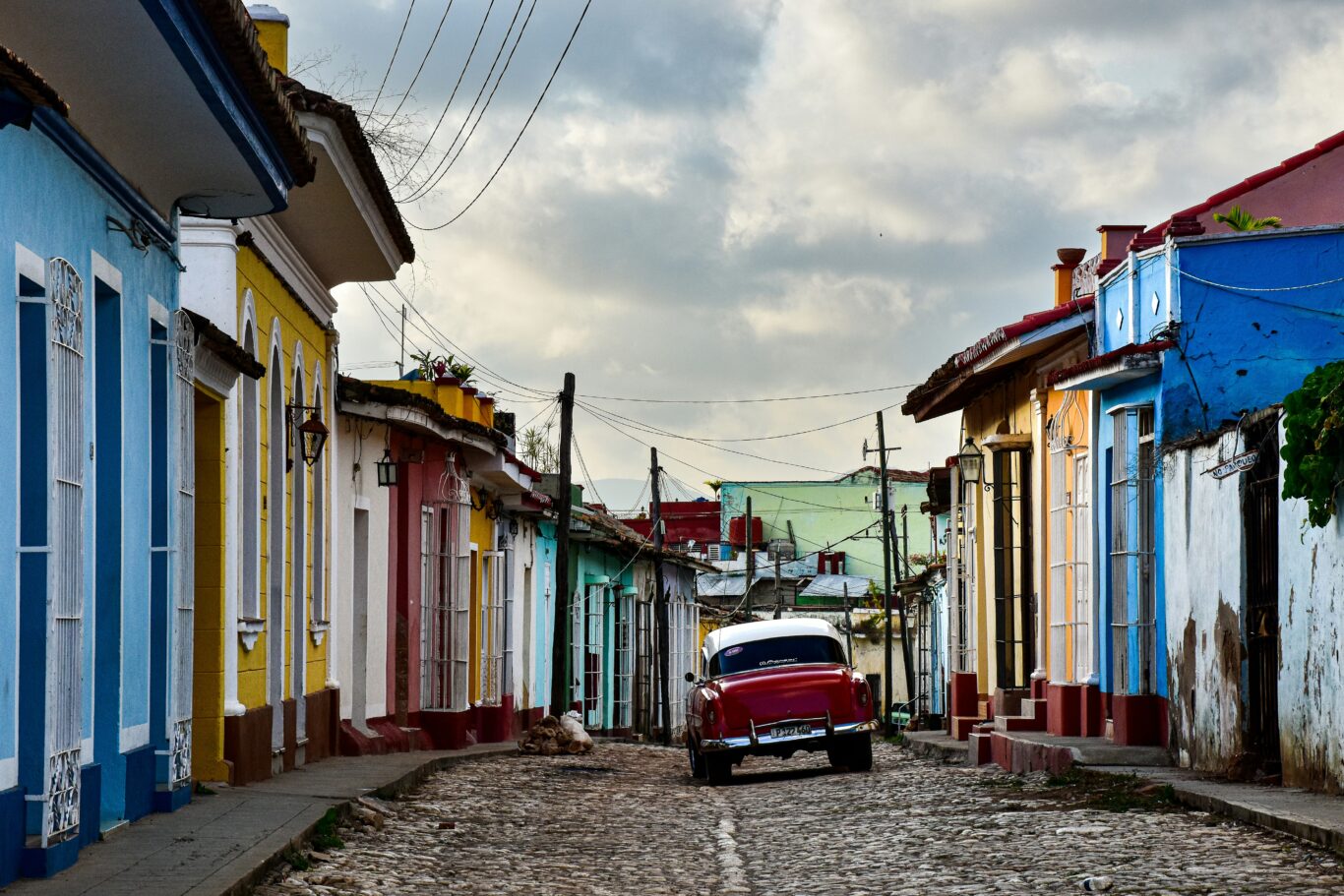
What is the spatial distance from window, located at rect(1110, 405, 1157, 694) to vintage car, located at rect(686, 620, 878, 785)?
338 cm

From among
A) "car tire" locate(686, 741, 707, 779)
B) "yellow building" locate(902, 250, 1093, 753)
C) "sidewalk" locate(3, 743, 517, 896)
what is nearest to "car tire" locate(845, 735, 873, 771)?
"yellow building" locate(902, 250, 1093, 753)

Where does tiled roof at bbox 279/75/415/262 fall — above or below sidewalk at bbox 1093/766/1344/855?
above

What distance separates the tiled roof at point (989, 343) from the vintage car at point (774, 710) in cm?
372

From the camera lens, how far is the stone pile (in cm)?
2402

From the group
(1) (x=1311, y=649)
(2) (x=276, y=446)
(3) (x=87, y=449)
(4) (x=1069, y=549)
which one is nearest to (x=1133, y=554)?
(4) (x=1069, y=549)

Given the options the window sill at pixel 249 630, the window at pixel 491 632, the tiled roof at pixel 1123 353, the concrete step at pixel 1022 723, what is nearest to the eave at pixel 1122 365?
the tiled roof at pixel 1123 353

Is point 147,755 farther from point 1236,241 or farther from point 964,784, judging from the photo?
point 1236,241

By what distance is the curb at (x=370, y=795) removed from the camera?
28.2 ft

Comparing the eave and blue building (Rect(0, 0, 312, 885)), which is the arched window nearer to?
blue building (Rect(0, 0, 312, 885))

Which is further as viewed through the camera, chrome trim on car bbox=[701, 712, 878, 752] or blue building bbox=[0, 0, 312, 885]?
chrome trim on car bbox=[701, 712, 878, 752]

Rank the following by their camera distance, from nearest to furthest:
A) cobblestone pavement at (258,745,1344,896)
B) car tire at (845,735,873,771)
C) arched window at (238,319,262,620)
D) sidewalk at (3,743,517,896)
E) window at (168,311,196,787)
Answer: sidewalk at (3,743,517,896), cobblestone pavement at (258,745,1344,896), window at (168,311,196,787), arched window at (238,319,262,620), car tire at (845,735,873,771)

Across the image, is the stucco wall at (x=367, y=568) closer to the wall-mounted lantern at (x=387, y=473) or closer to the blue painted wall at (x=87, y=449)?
the wall-mounted lantern at (x=387, y=473)

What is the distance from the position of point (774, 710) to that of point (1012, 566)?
16.3ft

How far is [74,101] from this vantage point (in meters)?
9.80
